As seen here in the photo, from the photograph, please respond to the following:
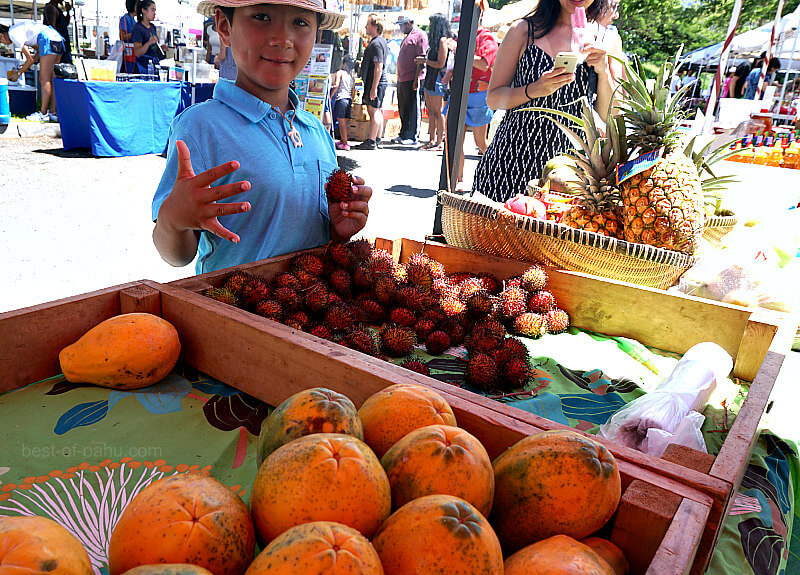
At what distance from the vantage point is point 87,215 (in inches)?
→ 226

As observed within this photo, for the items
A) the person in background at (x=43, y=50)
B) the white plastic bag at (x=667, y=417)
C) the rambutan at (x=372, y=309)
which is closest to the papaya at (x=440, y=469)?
the white plastic bag at (x=667, y=417)

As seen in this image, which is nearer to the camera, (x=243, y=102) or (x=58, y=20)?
(x=243, y=102)

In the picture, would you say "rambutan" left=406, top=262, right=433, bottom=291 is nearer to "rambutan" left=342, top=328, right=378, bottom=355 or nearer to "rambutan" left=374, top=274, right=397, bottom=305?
"rambutan" left=374, top=274, right=397, bottom=305

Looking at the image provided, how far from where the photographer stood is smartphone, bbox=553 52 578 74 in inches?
113

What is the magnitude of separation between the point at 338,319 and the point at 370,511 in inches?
42.4

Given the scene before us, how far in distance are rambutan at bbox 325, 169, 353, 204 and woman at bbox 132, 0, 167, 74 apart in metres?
9.63

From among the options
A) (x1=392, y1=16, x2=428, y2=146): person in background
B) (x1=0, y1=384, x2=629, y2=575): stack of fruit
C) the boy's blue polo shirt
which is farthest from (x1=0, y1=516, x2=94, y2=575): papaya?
(x1=392, y1=16, x2=428, y2=146): person in background

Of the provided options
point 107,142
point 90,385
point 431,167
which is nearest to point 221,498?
point 90,385

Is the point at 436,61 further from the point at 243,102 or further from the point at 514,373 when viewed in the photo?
the point at 514,373

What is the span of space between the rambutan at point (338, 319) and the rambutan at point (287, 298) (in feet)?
0.36

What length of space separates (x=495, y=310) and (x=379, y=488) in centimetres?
137

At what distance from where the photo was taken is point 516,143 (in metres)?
3.61

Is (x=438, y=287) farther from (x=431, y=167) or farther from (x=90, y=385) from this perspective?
Answer: (x=431, y=167)

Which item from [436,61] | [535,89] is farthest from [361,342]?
[436,61]
